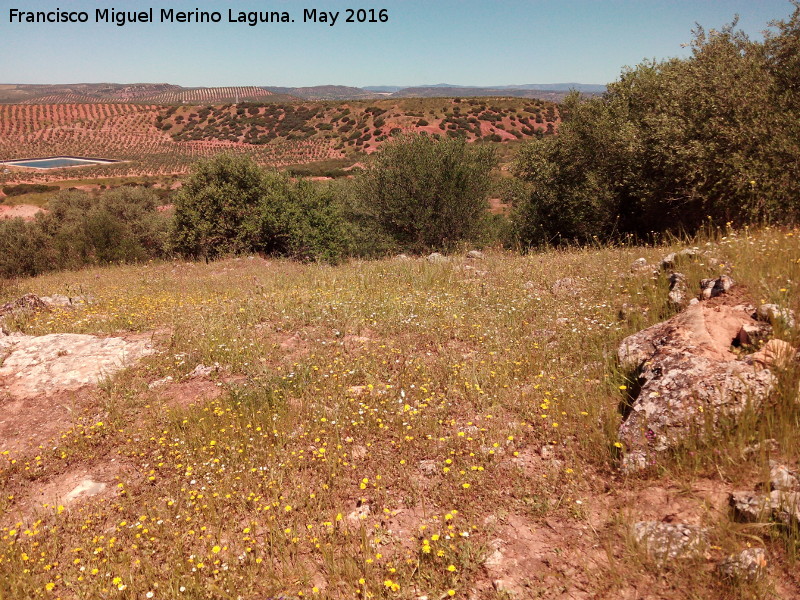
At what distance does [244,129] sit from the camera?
310 ft

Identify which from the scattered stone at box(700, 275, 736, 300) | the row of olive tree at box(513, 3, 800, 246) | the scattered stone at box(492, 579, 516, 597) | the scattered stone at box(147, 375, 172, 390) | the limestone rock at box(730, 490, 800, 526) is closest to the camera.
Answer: the limestone rock at box(730, 490, 800, 526)

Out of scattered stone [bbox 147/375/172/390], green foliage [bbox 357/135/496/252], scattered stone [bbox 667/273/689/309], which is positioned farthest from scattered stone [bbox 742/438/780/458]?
green foliage [bbox 357/135/496/252]

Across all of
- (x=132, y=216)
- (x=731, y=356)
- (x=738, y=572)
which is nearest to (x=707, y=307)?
(x=731, y=356)

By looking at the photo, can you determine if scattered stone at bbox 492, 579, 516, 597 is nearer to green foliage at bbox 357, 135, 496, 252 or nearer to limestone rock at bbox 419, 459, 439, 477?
limestone rock at bbox 419, 459, 439, 477

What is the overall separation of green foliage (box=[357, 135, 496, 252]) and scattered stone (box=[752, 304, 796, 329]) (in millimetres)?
16500

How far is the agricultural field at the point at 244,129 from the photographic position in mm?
78188

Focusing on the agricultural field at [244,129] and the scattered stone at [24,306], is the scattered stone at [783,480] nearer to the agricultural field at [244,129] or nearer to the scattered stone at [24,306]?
the scattered stone at [24,306]

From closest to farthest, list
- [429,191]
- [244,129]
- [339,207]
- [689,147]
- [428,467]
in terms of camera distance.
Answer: [428,467], [689,147], [429,191], [339,207], [244,129]

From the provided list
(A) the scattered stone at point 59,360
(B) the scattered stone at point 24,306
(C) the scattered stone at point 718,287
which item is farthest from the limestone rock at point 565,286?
(B) the scattered stone at point 24,306

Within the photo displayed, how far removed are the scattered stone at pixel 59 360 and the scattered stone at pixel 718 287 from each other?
8541 mm

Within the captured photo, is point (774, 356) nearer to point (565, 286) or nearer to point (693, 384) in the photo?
point (693, 384)

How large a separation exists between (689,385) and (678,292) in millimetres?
2795

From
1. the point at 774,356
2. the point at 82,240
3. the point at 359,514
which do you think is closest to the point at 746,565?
the point at 774,356

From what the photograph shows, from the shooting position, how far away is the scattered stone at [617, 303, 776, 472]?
13.5ft
